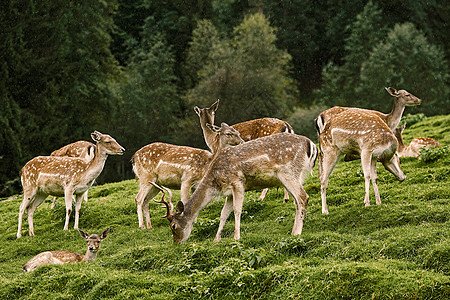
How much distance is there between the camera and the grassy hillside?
889 centimetres

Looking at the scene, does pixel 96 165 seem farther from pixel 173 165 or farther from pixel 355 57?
pixel 355 57

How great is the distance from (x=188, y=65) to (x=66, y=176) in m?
40.1

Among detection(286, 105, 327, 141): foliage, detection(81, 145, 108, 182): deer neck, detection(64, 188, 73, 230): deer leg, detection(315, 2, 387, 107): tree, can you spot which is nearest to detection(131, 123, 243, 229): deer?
detection(81, 145, 108, 182): deer neck

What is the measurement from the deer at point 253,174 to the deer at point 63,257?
5.32ft

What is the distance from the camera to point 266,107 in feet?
159

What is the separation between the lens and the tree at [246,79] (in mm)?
47562

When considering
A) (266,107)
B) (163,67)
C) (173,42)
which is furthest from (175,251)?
(173,42)

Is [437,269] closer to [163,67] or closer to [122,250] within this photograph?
[122,250]

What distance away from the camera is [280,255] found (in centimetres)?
1035

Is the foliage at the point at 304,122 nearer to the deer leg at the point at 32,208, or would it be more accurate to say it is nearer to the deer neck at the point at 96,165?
the deer neck at the point at 96,165

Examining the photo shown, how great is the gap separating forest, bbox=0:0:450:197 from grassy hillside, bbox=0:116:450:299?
1697cm

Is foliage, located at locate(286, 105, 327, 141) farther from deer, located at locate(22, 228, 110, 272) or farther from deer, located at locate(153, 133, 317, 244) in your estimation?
deer, located at locate(153, 133, 317, 244)

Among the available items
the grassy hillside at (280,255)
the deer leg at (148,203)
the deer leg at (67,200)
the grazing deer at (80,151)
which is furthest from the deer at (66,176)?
the grazing deer at (80,151)

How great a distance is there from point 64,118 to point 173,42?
2387 centimetres
